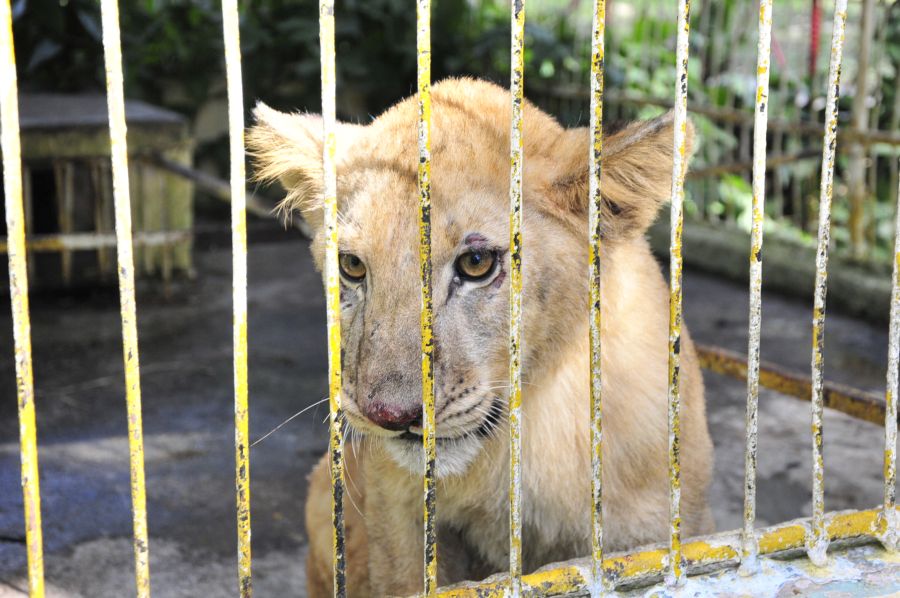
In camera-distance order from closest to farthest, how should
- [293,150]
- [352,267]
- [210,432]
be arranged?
[352,267]
[293,150]
[210,432]

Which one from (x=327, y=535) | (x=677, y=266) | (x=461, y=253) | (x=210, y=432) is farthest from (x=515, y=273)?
(x=210, y=432)

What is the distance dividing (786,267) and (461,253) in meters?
4.66

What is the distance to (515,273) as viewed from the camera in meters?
1.72

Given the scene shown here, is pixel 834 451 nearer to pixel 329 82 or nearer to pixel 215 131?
pixel 329 82

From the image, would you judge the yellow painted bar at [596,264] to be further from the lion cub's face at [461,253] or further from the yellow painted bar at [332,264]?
the yellow painted bar at [332,264]

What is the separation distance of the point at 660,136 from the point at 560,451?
2.59ft

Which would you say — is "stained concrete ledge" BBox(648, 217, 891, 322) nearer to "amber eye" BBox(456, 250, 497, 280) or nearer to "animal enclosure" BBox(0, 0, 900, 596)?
"amber eye" BBox(456, 250, 497, 280)

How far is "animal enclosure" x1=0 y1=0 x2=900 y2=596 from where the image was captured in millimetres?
1510

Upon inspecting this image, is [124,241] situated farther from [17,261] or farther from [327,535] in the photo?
[327,535]

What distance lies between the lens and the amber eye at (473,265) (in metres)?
2.14

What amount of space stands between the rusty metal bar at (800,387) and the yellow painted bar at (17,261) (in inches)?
75.8

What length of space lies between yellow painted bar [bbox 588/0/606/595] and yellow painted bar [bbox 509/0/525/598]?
0.12 metres

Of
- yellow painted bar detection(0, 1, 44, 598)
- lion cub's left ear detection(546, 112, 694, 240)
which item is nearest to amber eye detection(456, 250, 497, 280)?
lion cub's left ear detection(546, 112, 694, 240)

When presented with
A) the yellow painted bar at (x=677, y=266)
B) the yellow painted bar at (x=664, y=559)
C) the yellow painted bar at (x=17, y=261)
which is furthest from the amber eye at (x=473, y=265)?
the yellow painted bar at (x=17, y=261)
